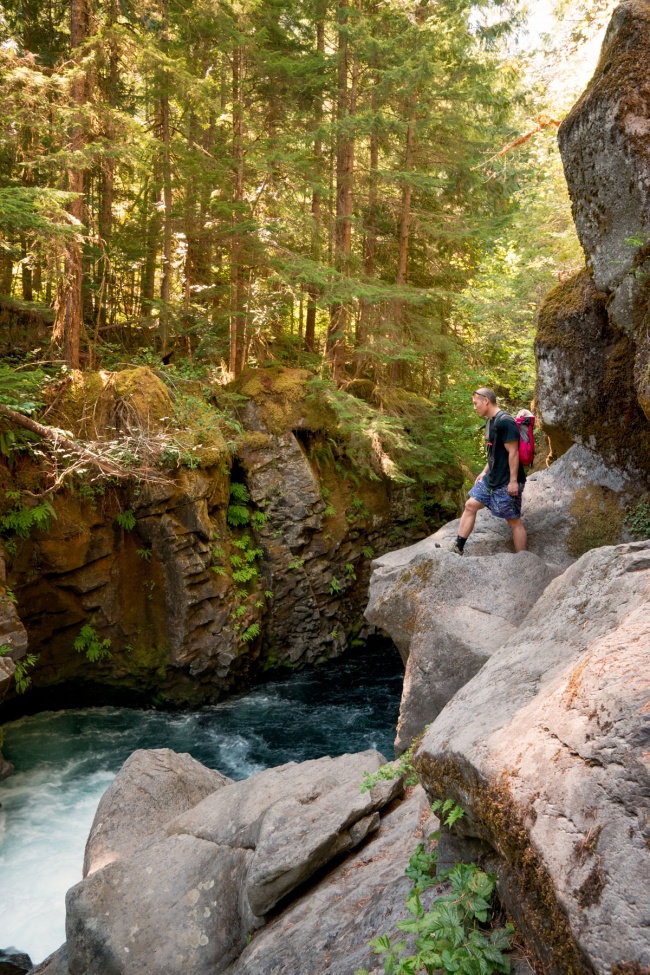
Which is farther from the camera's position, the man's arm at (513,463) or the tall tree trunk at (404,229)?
the tall tree trunk at (404,229)

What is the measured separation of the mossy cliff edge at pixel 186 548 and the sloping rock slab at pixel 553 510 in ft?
15.3

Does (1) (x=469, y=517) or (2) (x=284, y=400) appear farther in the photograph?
(2) (x=284, y=400)

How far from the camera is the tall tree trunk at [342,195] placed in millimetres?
14070

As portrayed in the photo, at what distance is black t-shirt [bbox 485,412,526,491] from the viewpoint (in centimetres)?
722

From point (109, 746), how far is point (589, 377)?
933cm

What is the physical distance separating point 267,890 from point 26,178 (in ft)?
47.2

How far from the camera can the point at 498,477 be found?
24.5ft

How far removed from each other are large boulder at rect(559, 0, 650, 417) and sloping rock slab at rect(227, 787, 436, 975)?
4.78 meters

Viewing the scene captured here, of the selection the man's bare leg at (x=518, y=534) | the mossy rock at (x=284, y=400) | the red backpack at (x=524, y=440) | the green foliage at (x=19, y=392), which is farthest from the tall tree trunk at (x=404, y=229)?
the green foliage at (x=19, y=392)

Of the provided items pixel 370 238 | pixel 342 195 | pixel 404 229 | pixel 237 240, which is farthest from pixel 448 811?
pixel 370 238

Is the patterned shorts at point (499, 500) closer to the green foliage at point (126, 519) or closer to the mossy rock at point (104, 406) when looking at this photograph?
the mossy rock at point (104, 406)

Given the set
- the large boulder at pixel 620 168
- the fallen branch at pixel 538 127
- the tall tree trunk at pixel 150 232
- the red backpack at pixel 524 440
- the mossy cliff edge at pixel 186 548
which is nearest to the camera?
the large boulder at pixel 620 168

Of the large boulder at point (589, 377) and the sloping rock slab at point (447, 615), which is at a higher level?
the large boulder at point (589, 377)

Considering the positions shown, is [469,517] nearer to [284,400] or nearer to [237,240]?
[284,400]
